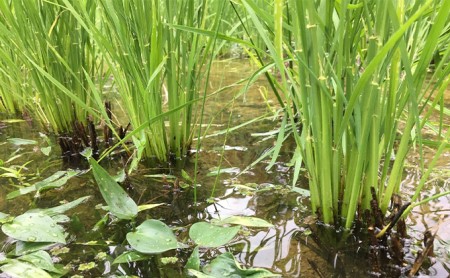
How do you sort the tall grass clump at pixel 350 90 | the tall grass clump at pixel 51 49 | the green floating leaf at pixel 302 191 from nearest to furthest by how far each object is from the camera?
the tall grass clump at pixel 350 90, the green floating leaf at pixel 302 191, the tall grass clump at pixel 51 49

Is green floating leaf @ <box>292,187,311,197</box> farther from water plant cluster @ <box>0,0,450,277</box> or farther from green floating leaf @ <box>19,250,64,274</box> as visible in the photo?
green floating leaf @ <box>19,250,64,274</box>

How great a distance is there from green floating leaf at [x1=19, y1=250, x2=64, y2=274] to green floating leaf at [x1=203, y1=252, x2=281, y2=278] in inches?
10.1

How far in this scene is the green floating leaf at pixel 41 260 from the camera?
2.34 feet

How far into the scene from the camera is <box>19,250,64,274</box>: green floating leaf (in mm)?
713

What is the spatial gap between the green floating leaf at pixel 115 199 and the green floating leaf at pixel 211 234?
5.7 inches

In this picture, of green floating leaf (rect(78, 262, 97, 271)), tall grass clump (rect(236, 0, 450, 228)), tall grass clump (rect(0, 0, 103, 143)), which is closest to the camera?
tall grass clump (rect(236, 0, 450, 228))

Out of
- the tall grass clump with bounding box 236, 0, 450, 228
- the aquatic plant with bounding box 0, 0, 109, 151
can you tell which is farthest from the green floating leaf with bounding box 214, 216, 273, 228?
the aquatic plant with bounding box 0, 0, 109, 151

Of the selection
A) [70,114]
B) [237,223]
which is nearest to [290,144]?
[237,223]

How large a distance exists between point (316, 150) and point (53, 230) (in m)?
0.51

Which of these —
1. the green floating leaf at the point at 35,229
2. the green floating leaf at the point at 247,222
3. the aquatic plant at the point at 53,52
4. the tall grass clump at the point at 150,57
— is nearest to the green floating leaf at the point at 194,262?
the green floating leaf at the point at 247,222

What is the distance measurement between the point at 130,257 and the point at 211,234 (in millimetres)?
150

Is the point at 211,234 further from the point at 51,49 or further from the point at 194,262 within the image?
the point at 51,49

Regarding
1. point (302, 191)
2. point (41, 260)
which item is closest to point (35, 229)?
point (41, 260)

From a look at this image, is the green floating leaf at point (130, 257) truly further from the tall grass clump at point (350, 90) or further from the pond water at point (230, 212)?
the tall grass clump at point (350, 90)
